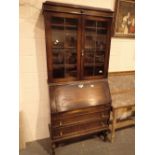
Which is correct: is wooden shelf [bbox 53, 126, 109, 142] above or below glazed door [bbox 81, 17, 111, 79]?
below

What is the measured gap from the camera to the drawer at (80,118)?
2.13 metres

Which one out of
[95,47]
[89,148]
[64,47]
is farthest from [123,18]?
[89,148]

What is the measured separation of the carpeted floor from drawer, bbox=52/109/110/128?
422mm

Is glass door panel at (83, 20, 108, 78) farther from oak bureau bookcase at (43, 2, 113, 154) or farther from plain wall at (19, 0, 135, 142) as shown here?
plain wall at (19, 0, 135, 142)

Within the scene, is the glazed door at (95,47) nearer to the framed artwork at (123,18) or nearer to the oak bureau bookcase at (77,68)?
the oak bureau bookcase at (77,68)

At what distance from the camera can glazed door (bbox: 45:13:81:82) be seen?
2.03m

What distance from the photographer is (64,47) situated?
85.6 inches

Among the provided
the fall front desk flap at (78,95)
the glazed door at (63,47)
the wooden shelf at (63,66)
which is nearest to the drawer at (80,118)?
the fall front desk flap at (78,95)

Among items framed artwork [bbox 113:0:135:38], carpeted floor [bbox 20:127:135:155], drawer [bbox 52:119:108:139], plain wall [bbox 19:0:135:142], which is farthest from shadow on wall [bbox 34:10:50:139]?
framed artwork [bbox 113:0:135:38]

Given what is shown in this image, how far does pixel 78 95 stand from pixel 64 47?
685 millimetres

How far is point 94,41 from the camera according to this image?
2.32 m
